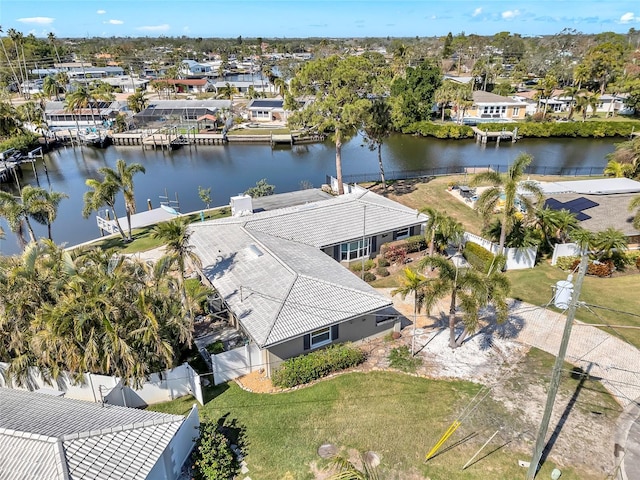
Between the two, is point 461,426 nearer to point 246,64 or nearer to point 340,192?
point 340,192

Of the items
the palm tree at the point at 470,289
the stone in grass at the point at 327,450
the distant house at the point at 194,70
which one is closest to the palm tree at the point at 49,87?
the distant house at the point at 194,70

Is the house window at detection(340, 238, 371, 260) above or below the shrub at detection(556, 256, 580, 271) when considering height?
above

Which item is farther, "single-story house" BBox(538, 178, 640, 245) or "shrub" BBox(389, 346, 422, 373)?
"single-story house" BBox(538, 178, 640, 245)

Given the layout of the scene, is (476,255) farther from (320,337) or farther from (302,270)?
(320,337)

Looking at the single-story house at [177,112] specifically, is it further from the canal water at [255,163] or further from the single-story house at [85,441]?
the single-story house at [85,441]

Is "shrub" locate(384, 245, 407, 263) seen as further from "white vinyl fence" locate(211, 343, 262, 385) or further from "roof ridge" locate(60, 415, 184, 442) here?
"roof ridge" locate(60, 415, 184, 442)

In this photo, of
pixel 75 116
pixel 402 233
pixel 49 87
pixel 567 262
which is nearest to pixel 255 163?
pixel 402 233

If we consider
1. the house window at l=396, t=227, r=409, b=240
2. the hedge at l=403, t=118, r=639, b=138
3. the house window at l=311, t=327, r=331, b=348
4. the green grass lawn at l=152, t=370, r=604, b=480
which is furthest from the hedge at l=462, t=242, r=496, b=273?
the hedge at l=403, t=118, r=639, b=138
